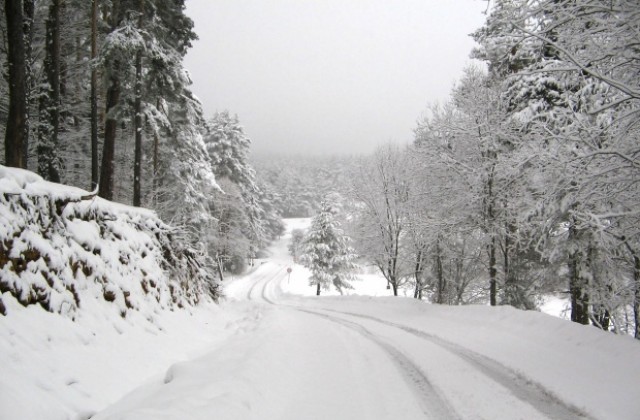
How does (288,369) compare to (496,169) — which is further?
(496,169)

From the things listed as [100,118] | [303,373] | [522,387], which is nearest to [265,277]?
[100,118]

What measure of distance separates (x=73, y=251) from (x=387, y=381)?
230 inches

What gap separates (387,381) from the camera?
5754 millimetres

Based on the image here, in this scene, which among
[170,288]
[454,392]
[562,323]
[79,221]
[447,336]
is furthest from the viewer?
[170,288]

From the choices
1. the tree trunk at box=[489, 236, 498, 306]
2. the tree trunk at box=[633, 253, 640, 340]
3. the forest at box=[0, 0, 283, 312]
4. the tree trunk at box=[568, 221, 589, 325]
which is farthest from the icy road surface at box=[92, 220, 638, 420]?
the tree trunk at box=[489, 236, 498, 306]

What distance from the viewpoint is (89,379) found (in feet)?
15.5

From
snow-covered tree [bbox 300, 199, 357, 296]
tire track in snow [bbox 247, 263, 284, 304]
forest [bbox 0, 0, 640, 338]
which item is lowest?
tire track in snow [bbox 247, 263, 284, 304]

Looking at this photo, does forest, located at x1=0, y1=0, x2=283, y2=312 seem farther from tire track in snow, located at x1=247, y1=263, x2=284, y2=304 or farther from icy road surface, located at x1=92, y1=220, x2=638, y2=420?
tire track in snow, located at x1=247, y1=263, x2=284, y2=304

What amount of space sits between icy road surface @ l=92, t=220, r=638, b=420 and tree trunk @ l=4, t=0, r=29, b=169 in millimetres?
7118

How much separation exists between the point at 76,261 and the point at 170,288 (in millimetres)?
3744

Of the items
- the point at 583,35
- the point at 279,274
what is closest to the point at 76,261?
the point at 583,35

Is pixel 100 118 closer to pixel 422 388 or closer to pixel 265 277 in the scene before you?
pixel 422 388

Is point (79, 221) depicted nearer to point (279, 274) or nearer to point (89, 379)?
point (89, 379)

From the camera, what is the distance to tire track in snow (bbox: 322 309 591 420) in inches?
182
